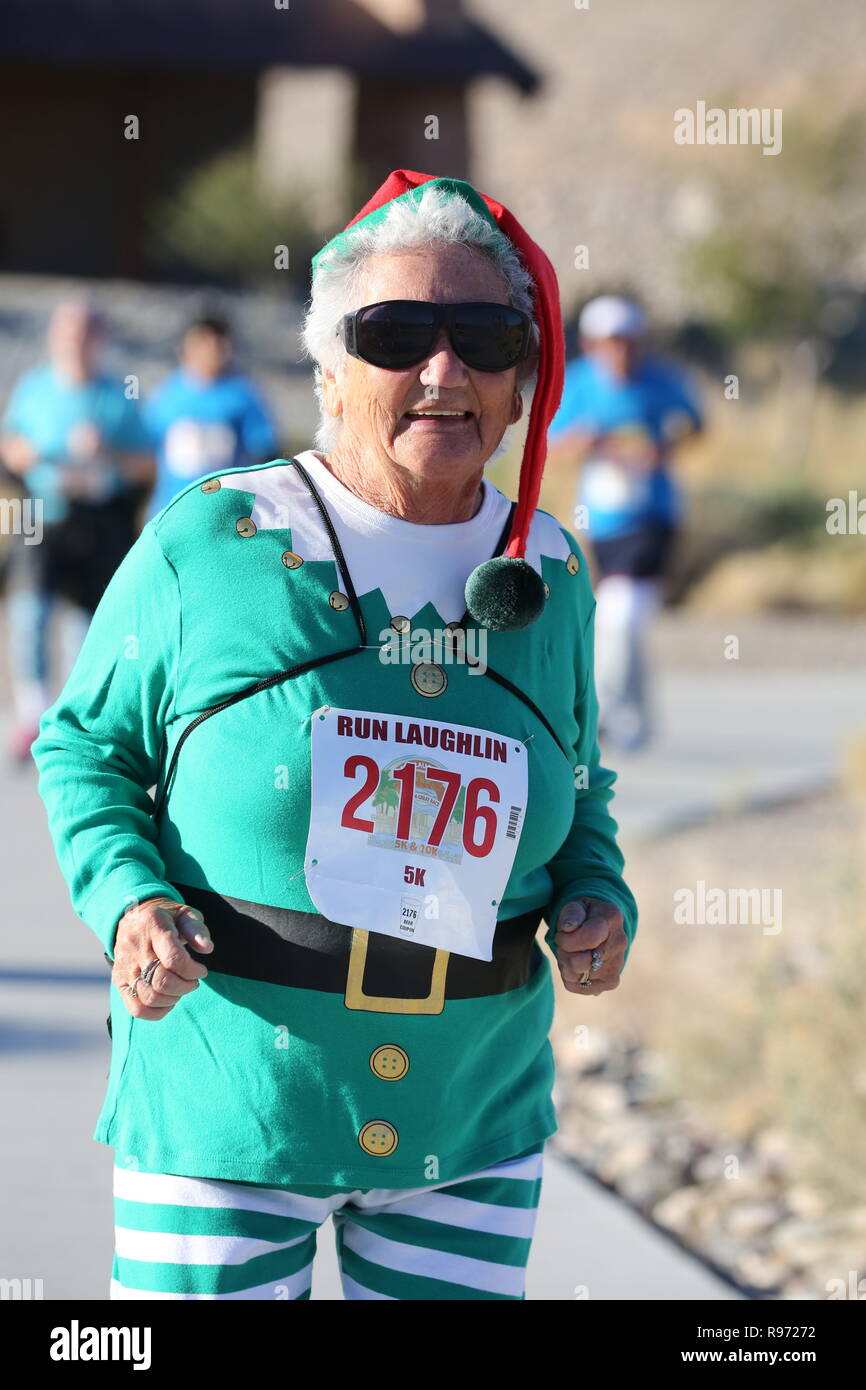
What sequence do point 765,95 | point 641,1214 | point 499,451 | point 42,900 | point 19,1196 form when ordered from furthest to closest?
point 765,95
point 42,900
point 641,1214
point 19,1196
point 499,451

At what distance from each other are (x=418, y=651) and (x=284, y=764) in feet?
0.70

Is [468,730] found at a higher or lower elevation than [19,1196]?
higher

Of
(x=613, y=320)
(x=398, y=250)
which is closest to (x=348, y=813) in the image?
(x=398, y=250)

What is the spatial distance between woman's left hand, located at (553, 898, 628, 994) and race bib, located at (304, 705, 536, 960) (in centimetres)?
14

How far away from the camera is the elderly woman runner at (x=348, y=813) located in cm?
222

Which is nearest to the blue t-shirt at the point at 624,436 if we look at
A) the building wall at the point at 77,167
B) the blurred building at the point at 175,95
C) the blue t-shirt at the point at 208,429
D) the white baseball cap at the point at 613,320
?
the white baseball cap at the point at 613,320

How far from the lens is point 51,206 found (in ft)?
95.3

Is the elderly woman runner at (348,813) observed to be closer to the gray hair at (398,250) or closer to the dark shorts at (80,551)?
the gray hair at (398,250)

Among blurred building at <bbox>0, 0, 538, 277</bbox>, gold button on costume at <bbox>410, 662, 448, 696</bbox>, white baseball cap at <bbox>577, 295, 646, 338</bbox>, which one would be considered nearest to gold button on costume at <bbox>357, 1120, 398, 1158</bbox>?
gold button on costume at <bbox>410, 662, 448, 696</bbox>

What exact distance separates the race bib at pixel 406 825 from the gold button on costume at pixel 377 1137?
0.72ft

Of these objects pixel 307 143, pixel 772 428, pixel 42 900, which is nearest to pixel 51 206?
pixel 307 143

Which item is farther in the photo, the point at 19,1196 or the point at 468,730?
the point at 19,1196

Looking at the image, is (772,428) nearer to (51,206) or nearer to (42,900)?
(51,206)

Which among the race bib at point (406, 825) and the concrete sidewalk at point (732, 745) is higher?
the race bib at point (406, 825)
